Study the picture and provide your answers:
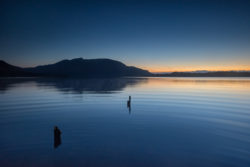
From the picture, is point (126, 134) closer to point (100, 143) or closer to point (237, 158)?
point (100, 143)

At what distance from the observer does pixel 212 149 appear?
13.1 m

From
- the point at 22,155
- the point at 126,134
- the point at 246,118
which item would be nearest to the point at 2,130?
the point at 22,155

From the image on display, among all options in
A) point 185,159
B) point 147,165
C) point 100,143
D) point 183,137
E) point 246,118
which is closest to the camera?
point 147,165

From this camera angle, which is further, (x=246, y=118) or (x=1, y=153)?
(x=246, y=118)

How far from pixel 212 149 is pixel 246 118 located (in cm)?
1362

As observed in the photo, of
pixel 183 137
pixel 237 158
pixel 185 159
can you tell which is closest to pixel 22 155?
pixel 185 159

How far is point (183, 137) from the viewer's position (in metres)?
16.0

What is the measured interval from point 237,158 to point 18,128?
20540 millimetres

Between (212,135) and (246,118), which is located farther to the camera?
(246,118)

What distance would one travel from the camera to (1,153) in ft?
40.4

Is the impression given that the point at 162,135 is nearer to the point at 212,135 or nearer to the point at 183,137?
the point at 183,137

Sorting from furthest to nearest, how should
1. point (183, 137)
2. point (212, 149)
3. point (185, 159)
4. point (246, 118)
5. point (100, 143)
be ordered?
1. point (246, 118)
2. point (183, 137)
3. point (100, 143)
4. point (212, 149)
5. point (185, 159)

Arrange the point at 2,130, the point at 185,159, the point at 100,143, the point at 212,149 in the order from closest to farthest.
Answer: the point at 185,159, the point at 212,149, the point at 100,143, the point at 2,130

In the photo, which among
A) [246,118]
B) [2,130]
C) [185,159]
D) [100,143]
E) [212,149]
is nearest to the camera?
[185,159]
